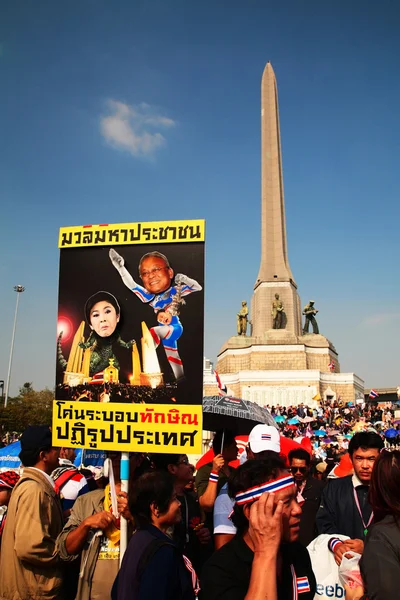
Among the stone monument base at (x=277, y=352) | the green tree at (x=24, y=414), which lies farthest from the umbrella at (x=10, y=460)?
the stone monument base at (x=277, y=352)

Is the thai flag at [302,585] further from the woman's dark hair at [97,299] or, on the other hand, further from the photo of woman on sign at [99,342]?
the woman's dark hair at [97,299]

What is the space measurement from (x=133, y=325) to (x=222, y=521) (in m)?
1.29

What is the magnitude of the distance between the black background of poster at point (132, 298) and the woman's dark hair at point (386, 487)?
1098 millimetres

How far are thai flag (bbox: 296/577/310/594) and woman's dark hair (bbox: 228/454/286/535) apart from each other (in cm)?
26

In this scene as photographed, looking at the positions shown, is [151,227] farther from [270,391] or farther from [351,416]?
[270,391]

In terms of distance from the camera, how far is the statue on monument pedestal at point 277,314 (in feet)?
121

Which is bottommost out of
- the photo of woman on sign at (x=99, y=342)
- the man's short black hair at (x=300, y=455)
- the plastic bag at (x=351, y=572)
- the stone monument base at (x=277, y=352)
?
the plastic bag at (x=351, y=572)

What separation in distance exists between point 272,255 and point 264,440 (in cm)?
3556

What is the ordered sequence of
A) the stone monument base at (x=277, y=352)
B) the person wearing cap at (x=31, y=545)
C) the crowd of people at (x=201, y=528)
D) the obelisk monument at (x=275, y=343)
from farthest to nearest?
the stone monument base at (x=277, y=352), the obelisk monument at (x=275, y=343), the person wearing cap at (x=31, y=545), the crowd of people at (x=201, y=528)

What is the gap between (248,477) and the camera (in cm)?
189

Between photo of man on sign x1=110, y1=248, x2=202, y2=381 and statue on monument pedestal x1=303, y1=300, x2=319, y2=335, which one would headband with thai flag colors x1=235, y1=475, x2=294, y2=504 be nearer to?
photo of man on sign x1=110, y1=248, x2=202, y2=381

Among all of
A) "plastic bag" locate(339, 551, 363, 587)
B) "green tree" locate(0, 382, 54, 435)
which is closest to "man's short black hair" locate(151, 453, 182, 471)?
"plastic bag" locate(339, 551, 363, 587)

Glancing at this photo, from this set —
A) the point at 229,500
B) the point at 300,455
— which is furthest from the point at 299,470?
the point at 229,500

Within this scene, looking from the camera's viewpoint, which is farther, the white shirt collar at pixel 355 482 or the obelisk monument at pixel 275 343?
the obelisk monument at pixel 275 343
